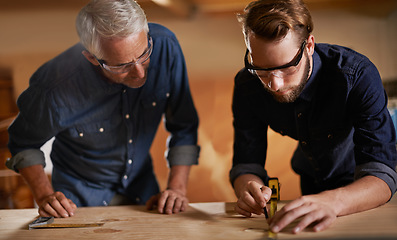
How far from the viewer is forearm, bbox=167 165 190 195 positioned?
167cm

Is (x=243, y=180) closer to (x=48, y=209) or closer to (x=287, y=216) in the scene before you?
(x=287, y=216)

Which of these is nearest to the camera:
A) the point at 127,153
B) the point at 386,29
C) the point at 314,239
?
the point at 314,239

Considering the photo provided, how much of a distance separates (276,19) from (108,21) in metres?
0.60

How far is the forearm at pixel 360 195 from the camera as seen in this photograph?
1.19 metres

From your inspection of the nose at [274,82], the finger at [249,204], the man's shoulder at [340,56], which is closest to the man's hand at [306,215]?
the finger at [249,204]

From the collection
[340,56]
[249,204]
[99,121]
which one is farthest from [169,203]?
[340,56]

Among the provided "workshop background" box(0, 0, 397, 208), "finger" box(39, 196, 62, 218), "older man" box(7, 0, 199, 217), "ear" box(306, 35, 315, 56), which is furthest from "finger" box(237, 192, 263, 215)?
"workshop background" box(0, 0, 397, 208)

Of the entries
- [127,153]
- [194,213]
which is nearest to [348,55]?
[194,213]

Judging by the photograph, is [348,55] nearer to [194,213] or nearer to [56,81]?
[194,213]

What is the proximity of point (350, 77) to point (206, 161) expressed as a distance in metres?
2.65

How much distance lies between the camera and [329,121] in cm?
148

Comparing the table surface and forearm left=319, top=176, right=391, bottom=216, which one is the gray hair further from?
forearm left=319, top=176, right=391, bottom=216

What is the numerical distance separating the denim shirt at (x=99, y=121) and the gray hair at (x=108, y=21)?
0.19 m

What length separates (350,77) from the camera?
4.46 feet
